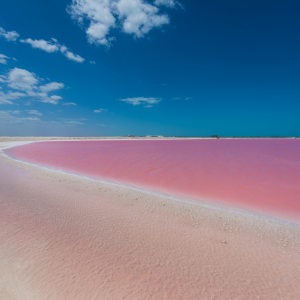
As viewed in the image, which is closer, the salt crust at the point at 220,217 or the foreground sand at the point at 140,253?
the foreground sand at the point at 140,253

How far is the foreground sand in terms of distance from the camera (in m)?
2.17

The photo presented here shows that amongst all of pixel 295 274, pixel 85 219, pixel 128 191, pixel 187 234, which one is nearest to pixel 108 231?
pixel 85 219

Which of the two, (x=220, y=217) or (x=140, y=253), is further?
(x=220, y=217)

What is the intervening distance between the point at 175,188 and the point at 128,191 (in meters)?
1.96

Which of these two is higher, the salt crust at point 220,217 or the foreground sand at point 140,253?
the salt crust at point 220,217

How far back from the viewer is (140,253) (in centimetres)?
283

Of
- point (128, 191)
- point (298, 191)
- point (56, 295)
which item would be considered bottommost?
point (56, 295)

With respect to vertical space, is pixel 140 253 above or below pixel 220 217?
below

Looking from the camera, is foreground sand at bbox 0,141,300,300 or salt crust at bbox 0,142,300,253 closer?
foreground sand at bbox 0,141,300,300

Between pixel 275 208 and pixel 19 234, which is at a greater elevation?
pixel 275 208

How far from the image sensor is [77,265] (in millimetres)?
2502

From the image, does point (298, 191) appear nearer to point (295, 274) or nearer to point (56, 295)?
point (295, 274)

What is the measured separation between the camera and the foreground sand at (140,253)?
2170mm

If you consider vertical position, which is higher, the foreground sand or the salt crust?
the salt crust
